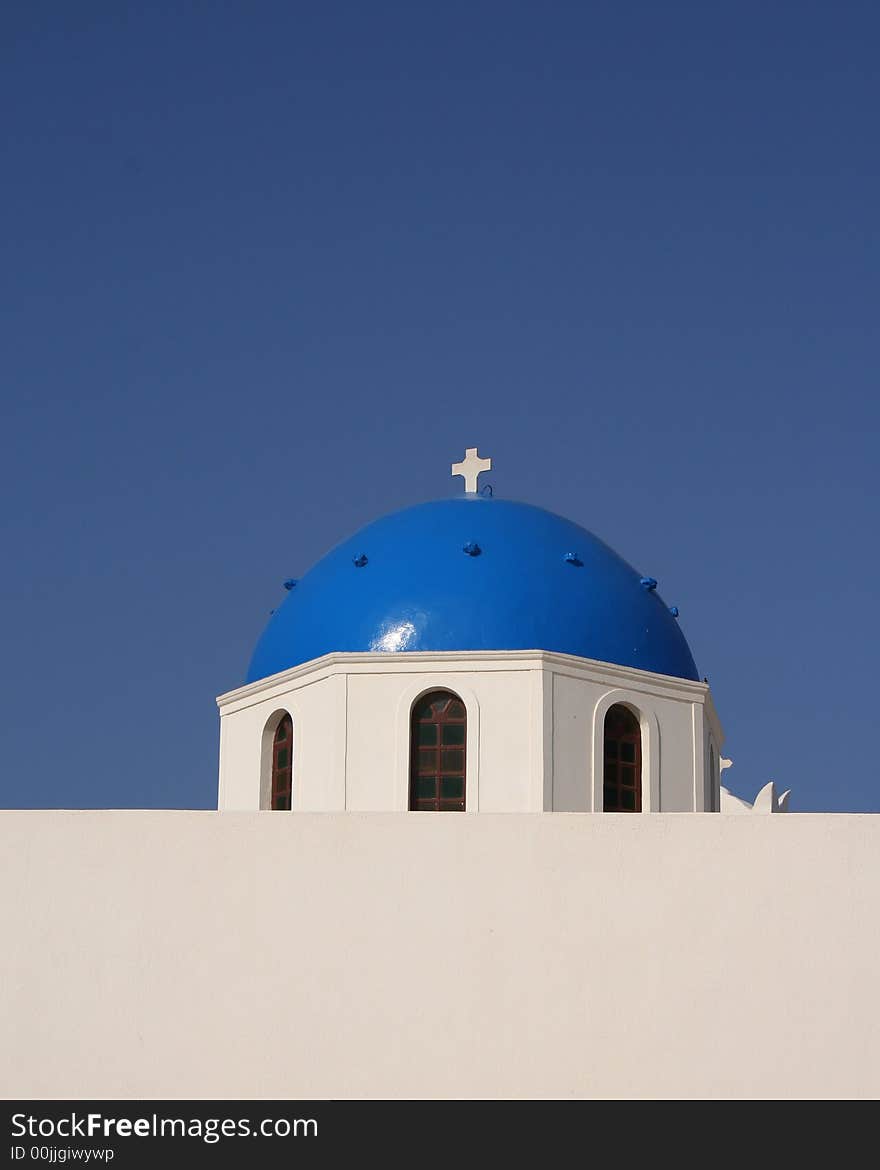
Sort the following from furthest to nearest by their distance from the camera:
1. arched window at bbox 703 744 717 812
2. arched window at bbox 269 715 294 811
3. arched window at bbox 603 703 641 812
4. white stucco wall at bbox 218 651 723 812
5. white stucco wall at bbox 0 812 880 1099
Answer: arched window at bbox 703 744 717 812, arched window at bbox 269 715 294 811, arched window at bbox 603 703 641 812, white stucco wall at bbox 218 651 723 812, white stucco wall at bbox 0 812 880 1099

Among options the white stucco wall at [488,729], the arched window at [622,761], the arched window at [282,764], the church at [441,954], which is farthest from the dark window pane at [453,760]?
the church at [441,954]

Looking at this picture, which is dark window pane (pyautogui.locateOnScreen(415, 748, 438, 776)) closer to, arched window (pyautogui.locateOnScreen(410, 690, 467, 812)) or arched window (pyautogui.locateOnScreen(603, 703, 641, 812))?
arched window (pyautogui.locateOnScreen(410, 690, 467, 812))

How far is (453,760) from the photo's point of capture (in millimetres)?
13391

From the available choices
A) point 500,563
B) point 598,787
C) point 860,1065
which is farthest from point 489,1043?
point 500,563

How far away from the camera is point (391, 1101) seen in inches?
412

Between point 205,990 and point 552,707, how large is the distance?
12.4 feet

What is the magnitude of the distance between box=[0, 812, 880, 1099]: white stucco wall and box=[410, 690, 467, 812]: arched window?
243 cm

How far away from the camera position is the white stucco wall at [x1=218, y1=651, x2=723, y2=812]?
43.5 ft

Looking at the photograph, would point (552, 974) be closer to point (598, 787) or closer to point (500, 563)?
point (598, 787)

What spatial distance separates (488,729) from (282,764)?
184cm

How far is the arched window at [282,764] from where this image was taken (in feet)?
46.0

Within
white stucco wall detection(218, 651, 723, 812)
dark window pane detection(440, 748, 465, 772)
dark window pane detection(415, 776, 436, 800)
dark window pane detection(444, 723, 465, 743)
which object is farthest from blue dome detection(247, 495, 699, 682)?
dark window pane detection(415, 776, 436, 800)
